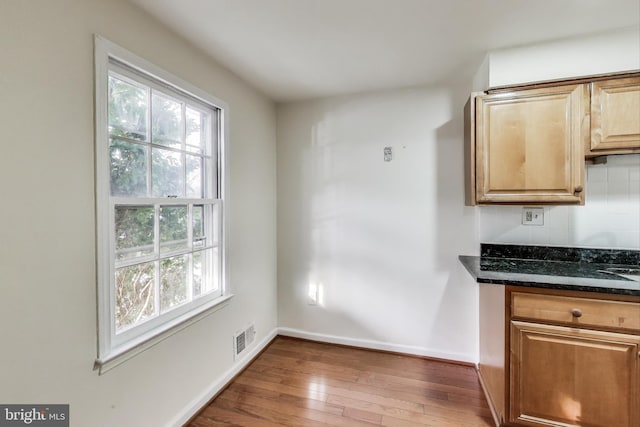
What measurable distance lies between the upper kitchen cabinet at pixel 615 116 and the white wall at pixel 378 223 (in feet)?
2.82

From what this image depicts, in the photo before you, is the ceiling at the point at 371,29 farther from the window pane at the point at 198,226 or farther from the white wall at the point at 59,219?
the window pane at the point at 198,226

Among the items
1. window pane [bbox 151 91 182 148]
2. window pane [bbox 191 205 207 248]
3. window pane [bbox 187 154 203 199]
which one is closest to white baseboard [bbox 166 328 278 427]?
window pane [bbox 191 205 207 248]

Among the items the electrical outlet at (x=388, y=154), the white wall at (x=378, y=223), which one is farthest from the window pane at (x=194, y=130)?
the electrical outlet at (x=388, y=154)

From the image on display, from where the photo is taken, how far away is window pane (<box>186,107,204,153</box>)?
192 cm

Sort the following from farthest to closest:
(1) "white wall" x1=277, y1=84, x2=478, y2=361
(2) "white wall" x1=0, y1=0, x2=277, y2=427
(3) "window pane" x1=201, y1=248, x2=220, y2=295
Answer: (1) "white wall" x1=277, y1=84, x2=478, y2=361
(3) "window pane" x1=201, y1=248, x2=220, y2=295
(2) "white wall" x1=0, y1=0, x2=277, y2=427

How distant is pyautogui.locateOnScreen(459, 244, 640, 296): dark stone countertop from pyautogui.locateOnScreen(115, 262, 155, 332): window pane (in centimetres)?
189

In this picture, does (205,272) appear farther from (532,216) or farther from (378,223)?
(532,216)

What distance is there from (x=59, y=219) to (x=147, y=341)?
769 mm

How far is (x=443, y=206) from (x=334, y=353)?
1688 millimetres

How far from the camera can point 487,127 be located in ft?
6.17

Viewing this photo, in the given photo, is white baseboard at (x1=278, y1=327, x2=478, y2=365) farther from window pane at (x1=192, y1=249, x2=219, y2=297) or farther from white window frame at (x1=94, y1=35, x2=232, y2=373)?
white window frame at (x1=94, y1=35, x2=232, y2=373)

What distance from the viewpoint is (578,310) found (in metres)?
1.47

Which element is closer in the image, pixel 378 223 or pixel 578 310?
pixel 578 310

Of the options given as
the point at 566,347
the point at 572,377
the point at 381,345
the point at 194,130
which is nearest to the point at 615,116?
the point at 566,347
